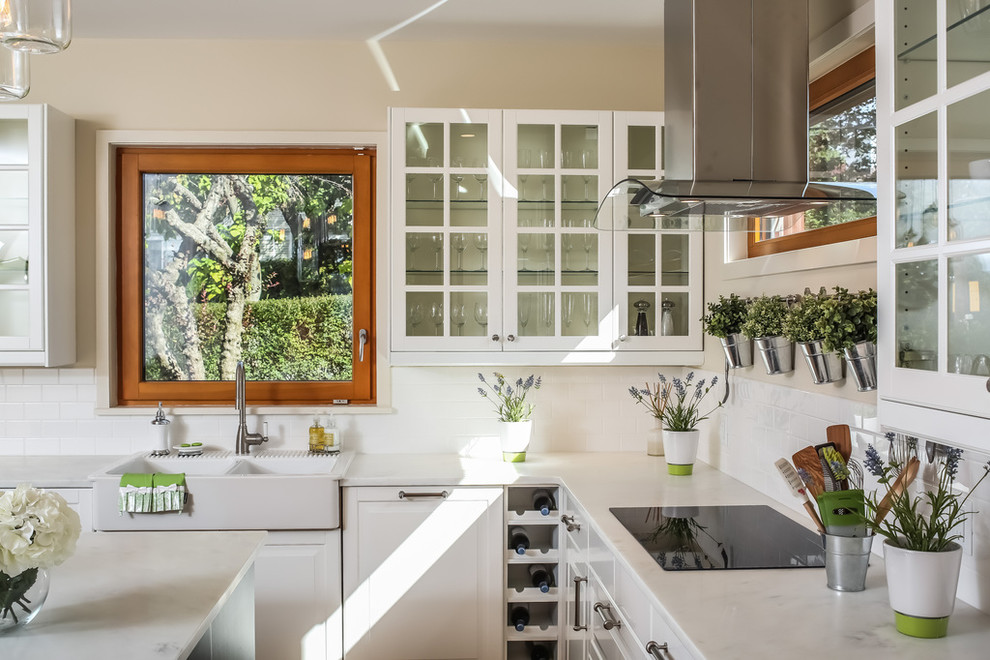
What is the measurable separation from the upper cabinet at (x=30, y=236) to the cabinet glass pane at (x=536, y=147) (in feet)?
6.35

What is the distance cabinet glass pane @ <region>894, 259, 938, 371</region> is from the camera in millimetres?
1562

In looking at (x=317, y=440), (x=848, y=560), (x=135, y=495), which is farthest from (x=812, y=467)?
(x=135, y=495)

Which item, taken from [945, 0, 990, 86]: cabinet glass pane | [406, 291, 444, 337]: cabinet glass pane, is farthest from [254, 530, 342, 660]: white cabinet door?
[945, 0, 990, 86]: cabinet glass pane

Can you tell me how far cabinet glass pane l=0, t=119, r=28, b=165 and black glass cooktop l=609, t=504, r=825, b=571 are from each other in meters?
2.78

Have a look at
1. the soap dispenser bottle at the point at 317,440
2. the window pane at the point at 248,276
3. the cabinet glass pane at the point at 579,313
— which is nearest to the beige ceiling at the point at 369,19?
the window pane at the point at 248,276

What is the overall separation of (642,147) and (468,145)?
0.72m

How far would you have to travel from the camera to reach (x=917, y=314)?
161 cm

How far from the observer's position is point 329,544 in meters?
3.24

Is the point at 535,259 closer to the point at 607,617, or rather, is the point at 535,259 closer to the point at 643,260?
the point at 643,260

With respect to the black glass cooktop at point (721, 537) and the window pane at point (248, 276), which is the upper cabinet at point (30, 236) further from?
the black glass cooktop at point (721, 537)

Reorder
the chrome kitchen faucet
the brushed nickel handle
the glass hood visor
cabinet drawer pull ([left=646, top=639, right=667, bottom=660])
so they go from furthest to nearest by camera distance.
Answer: the chrome kitchen faucet < the brushed nickel handle < the glass hood visor < cabinet drawer pull ([left=646, top=639, right=667, bottom=660])

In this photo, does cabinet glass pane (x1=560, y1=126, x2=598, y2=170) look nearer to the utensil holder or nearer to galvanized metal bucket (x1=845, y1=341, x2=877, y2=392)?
galvanized metal bucket (x1=845, y1=341, x2=877, y2=392)

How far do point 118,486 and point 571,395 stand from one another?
75.6 inches

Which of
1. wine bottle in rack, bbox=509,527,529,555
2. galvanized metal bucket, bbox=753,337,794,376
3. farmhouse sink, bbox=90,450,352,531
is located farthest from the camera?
wine bottle in rack, bbox=509,527,529,555
